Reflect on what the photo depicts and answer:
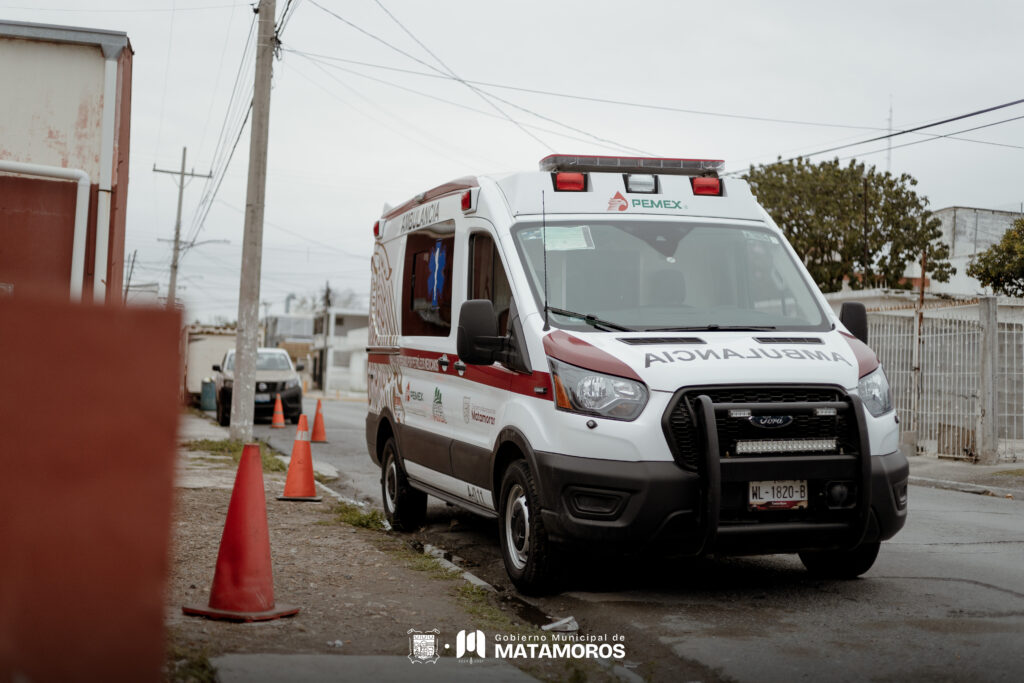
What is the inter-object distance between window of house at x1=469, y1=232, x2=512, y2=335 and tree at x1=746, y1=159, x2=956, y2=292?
30.8 metres

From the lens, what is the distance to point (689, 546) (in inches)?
223

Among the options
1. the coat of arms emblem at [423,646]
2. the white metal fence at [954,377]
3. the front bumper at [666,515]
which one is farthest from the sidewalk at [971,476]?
the coat of arms emblem at [423,646]

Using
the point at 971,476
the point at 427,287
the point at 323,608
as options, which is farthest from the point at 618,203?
the point at 971,476

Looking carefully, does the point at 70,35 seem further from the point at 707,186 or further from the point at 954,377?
the point at 954,377

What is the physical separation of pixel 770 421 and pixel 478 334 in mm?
1821

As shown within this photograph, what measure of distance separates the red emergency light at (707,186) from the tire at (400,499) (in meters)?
3.38

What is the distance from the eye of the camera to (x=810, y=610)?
5895mm

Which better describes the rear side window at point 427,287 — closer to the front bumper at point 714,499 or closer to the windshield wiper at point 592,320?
the windshield wiper at point 592,320

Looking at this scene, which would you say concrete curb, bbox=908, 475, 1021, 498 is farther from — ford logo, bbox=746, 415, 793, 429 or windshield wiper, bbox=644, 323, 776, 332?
ford logo, bbox=746, 415, 793, 429

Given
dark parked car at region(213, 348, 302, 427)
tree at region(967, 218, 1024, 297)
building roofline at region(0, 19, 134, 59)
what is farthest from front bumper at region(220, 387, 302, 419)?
tree at region(967, 218, 1024, 297)

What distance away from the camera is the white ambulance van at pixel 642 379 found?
5672 mm

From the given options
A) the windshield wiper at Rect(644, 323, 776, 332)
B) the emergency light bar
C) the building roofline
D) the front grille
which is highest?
the building roofline

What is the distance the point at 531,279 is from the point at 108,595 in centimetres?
402

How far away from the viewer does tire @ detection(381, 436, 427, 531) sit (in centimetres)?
894
